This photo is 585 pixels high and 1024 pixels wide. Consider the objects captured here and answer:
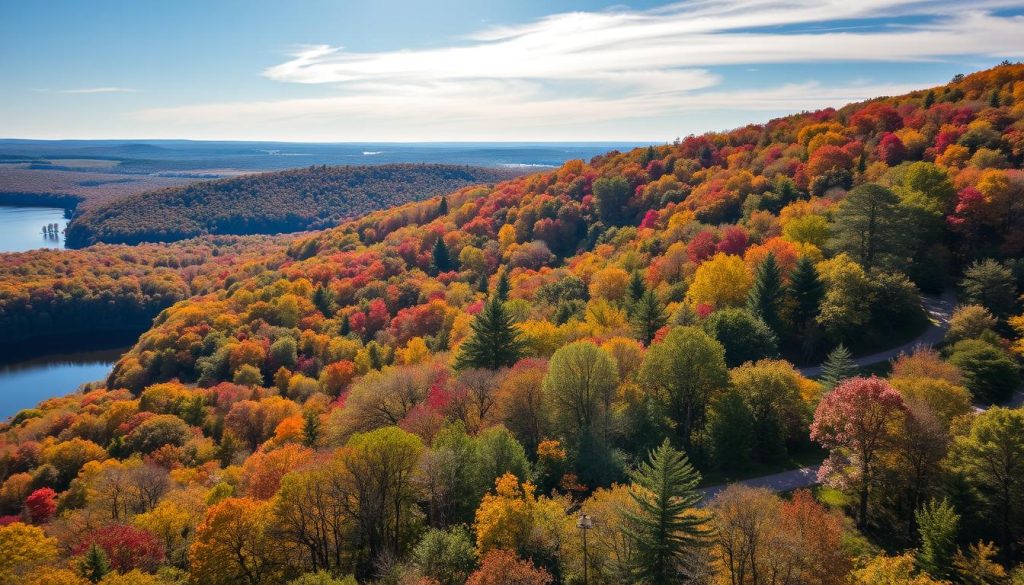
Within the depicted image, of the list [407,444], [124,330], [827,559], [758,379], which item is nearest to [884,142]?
[758,379]

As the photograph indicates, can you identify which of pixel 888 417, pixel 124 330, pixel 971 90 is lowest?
pixel 124 330

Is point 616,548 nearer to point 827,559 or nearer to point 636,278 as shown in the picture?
point 827,559

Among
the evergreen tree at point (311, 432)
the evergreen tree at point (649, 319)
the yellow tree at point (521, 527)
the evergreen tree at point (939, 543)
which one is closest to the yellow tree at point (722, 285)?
the evergreen tree at point (649, 319)

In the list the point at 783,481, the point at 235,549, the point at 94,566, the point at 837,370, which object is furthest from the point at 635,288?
the point at 94,566

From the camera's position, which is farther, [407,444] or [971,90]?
[971,90]

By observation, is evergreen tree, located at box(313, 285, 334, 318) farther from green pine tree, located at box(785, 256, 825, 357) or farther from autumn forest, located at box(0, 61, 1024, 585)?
green pine tree, located at box(785, 256, 825, 357)

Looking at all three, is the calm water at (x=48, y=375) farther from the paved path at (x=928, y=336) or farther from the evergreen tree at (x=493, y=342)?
the paved path at (x=928, y=336)
